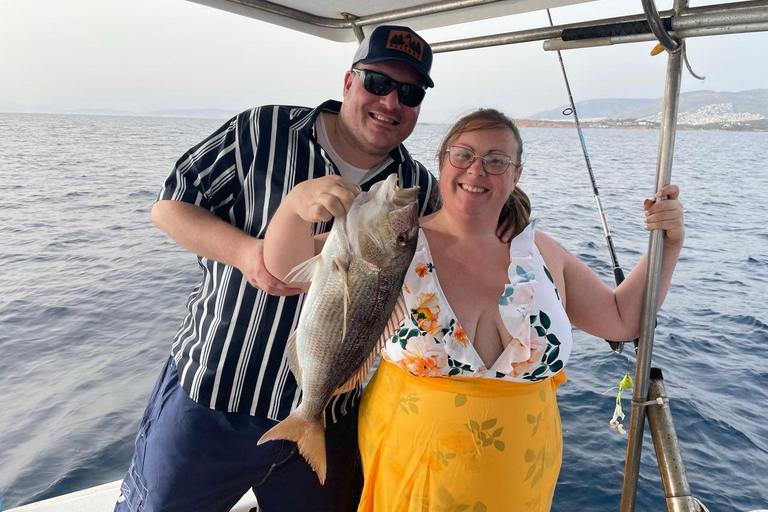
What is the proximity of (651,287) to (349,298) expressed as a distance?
150 cm

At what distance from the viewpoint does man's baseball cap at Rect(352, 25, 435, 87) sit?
2.11m

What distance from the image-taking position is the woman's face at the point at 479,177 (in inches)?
79.2

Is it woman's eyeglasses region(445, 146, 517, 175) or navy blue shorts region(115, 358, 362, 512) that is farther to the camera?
navy blue shorts region(115, 358, 362, 512)

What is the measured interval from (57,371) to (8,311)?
9.11 feet

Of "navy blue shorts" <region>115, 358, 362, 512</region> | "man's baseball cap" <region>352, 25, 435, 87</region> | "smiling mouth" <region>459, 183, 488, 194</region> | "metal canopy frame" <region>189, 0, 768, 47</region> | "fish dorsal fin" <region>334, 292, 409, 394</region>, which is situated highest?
"metal canopy frame" <region>189, 0, 768, 47</region>

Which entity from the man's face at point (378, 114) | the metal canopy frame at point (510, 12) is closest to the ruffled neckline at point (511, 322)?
the man's face at point (378, 114)

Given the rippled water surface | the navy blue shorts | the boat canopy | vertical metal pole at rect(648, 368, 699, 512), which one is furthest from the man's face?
vertical metal pole at rect(648, 368, 699, 512)

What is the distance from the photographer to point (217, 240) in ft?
6.31

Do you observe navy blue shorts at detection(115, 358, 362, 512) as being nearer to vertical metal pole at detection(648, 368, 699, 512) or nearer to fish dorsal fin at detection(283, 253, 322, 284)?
fish dorsal fin at detection(283, 253, 322, 284)

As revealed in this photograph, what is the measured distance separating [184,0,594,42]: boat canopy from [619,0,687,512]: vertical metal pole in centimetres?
82

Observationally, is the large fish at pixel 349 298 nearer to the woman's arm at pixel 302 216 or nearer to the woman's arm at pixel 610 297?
the woman's arm at pixel 302 216

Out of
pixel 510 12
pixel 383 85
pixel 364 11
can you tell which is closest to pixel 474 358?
pixel 383 85

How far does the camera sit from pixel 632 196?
2028 cm

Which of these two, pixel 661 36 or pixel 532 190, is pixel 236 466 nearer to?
pixel 661 36
